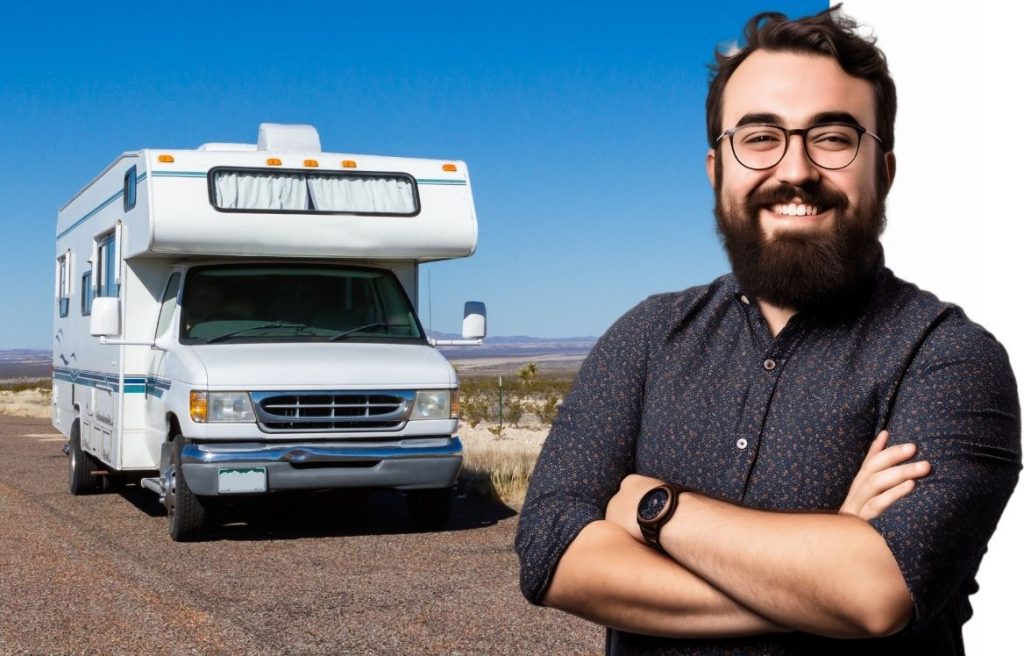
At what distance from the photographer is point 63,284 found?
14.3m

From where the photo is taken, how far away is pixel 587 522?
262cm

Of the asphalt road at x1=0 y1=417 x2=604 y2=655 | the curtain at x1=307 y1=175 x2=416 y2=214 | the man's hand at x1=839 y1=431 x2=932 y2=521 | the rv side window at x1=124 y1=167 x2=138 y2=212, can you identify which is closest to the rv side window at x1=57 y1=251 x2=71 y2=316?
the asphalt road at x1=0 y1=417 x2=604 y2=655

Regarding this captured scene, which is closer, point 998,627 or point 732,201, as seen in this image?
point 732,201

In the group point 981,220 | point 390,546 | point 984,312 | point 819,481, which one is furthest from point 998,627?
point 390,546

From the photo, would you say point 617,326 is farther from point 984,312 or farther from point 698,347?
point 984,312

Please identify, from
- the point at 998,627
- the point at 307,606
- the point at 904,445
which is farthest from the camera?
the point at 307,606

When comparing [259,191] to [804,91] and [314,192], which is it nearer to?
[314,192]

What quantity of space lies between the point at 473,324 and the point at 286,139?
7.21 ft

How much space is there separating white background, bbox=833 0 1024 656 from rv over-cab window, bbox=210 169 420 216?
22.2 feet

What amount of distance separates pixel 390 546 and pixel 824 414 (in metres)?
7.43

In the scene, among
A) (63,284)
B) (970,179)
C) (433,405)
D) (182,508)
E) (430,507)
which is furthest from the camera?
(63,284)

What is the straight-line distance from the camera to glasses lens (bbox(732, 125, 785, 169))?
2.56 metres

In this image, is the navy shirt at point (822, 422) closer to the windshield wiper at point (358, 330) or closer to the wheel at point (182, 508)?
the wheel at point (182, 508)

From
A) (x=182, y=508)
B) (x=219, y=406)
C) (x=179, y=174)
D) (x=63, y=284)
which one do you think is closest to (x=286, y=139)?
(x=179, y=174)
